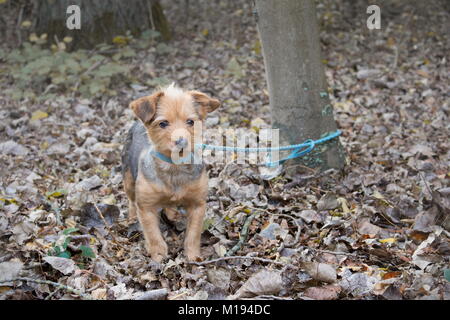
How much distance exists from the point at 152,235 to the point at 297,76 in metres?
2.48

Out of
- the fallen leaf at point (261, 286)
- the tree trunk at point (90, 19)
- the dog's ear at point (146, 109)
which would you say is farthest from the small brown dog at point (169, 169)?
the tree trunk at point (90, 19)

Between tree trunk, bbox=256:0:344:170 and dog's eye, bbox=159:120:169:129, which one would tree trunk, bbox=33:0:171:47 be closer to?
tree trunk, bbox=256:0:344:170

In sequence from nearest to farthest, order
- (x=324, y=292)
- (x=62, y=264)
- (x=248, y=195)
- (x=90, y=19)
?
(x=324, y=292) < (x=62, y=264) < (x=248, y=195) < (x=90, y=19)

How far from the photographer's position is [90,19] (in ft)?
Result: 33.0

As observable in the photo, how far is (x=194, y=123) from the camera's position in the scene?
4332 mm

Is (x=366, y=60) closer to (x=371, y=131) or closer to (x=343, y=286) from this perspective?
(x=371, y=131)

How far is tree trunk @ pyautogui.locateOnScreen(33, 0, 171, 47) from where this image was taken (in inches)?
396

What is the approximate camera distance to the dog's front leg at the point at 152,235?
4355mm

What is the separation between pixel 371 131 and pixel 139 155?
153 inches

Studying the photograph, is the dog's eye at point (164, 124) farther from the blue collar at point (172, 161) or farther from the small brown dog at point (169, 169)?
the blue collar at point (172, 161)

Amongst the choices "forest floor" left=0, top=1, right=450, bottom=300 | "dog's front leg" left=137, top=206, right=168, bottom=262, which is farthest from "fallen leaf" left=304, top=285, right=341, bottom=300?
"dog's front leg" left=137, top=206, right=168, bottom=262

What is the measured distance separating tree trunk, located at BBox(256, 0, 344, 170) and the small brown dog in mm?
1439

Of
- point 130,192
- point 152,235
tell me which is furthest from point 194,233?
point 130,192

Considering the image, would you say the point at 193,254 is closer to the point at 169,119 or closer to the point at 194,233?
the point at 194,233
